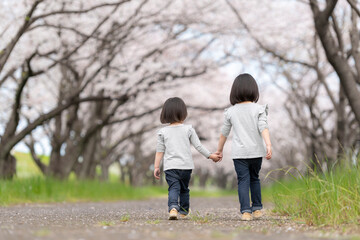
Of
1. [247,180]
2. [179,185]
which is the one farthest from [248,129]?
[179,185]

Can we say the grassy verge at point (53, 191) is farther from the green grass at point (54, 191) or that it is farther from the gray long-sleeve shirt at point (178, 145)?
the gray long-sleeve shirt at point (178, 145)

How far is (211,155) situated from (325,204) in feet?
4.47

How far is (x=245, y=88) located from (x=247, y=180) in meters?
1.01

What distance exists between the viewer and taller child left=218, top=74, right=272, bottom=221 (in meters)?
4.75

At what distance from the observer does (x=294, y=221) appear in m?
4.41

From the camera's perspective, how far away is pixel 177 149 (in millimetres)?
5129

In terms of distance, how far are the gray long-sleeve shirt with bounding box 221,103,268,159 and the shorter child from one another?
322 millimetres

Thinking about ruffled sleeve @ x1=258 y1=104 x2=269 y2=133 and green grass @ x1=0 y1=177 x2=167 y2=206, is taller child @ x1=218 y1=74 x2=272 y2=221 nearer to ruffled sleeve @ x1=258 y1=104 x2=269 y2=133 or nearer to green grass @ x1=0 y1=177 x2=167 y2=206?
ruffled sleeve @ x1=258 y1=104 x2=269 y2=133

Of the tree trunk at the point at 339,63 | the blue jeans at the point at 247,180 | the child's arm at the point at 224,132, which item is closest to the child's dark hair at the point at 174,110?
the child's arm at the point at 224,132

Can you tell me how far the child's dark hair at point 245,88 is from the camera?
4871 millimetres

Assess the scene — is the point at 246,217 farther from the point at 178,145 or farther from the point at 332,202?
the point at 178,145

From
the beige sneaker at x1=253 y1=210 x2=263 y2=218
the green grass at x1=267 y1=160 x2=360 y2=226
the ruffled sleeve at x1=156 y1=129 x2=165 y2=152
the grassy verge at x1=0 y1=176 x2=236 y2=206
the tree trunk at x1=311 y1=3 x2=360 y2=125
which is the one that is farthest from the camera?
the grassy verge at x1=0 y1=176 x2=236 y2=206

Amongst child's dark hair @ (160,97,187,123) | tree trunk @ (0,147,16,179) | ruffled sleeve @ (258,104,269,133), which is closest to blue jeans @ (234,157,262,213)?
ruffled sleeve @ (258,104,269,133)

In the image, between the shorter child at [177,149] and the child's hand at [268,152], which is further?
the shorter child at [177,149]
